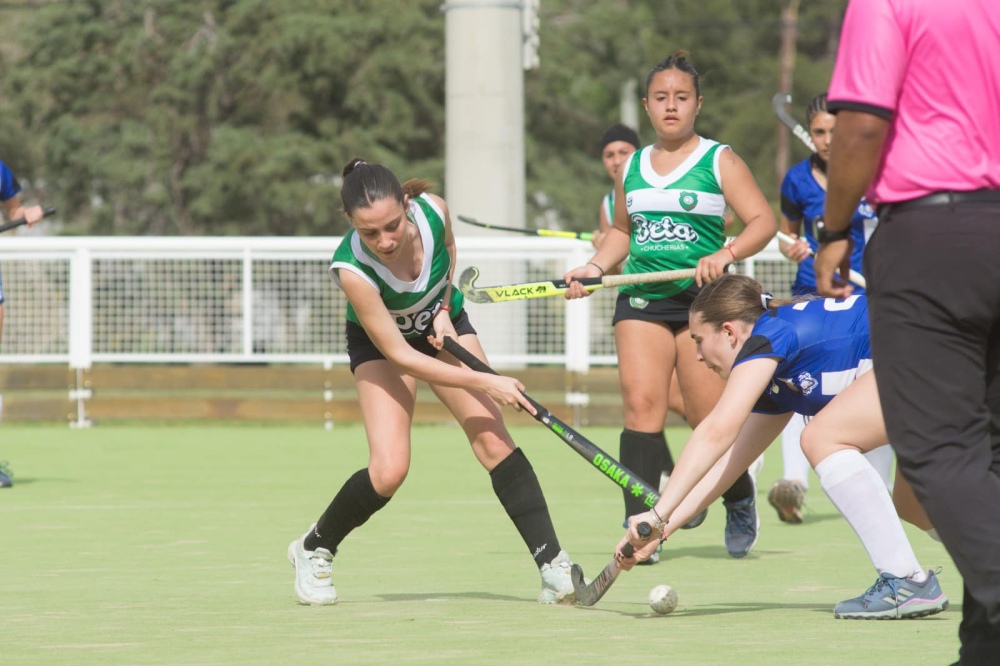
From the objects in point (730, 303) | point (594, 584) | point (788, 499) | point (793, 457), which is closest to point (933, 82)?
point (730, 303)

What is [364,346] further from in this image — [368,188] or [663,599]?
[663,599]

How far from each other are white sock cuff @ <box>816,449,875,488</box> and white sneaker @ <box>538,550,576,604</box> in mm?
965

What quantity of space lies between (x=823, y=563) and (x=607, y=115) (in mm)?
33967

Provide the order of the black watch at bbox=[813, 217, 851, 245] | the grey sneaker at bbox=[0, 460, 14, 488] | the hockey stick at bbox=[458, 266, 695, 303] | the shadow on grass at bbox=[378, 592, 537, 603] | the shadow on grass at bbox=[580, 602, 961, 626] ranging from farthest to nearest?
the grey sneaker at bbox=[0, 460, 14, 488] < the hockey stick at bbox=[458, 266, 695, 303] < the shadow on grass at bbox=[378, 592, 537, 603] < the shadow on grass at bbox=[580, 602, 961, 626] < the black watch at bbox=[813, 217, 851, 245]

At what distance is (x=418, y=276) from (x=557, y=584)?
107 cm

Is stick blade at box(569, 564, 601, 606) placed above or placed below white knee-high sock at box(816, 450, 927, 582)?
below

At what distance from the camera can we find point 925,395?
139 inches

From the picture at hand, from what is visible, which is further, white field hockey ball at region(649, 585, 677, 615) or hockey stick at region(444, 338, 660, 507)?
hockey stick at region(444, 338, 660, 507)

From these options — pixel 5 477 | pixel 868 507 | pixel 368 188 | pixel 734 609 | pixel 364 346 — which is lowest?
pixel 5 477

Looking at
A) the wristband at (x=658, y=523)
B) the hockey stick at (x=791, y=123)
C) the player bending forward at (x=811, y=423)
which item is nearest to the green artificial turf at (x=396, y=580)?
the player bending forward at (x=811, y=423)

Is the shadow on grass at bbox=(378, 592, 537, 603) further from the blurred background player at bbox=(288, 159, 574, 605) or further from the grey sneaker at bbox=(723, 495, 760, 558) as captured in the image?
the grey sneaker at bbox=(723, 495, 760, 558)

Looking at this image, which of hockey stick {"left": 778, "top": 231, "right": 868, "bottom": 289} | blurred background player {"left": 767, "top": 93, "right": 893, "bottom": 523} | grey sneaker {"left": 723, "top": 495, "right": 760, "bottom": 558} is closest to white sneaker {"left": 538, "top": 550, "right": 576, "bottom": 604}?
grey sneaker {"left": 723, "top": 495, "right": 760, "bottom": 558}

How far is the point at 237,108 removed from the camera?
30.2 m

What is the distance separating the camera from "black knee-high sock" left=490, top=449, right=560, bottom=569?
18.6ft
